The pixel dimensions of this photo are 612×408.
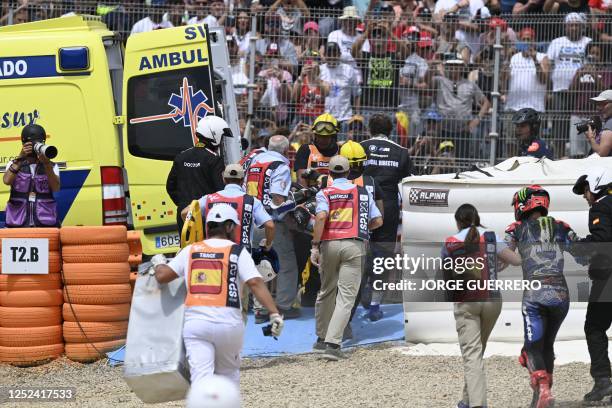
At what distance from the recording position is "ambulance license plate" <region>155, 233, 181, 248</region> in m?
12.2

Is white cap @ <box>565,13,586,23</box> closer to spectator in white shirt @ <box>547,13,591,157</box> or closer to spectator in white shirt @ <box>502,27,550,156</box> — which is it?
spectator in white shirt @ <box>547,13,591,157</box>

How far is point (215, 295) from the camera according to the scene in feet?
24.5

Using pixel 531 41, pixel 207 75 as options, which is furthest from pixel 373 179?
pixel 531 41

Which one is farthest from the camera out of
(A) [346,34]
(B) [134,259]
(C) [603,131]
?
(A) [346,34]

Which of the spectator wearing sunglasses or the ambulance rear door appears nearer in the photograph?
the ambulance rear door

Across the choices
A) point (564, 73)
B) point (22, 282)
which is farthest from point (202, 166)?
point (564, 73)

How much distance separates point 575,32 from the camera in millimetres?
14469

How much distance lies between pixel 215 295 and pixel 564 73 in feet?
26.5

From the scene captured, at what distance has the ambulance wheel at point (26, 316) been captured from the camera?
1112 cm

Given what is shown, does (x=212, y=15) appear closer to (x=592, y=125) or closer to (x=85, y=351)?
(x=592, y=125)

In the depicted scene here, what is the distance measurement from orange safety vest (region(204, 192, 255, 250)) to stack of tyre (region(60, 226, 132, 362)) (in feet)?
5.10

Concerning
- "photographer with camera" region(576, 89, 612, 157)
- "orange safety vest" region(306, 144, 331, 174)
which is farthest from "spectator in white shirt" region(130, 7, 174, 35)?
"photographer with camera" region(576, 89, 612, 157)

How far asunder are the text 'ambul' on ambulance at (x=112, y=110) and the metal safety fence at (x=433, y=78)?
234cm

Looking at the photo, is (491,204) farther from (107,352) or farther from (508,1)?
(508,1)
